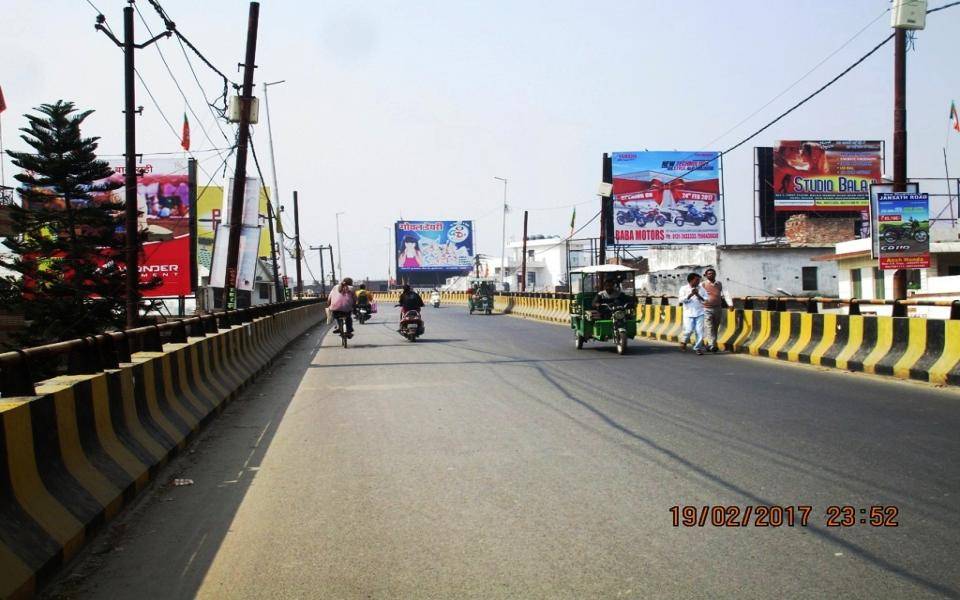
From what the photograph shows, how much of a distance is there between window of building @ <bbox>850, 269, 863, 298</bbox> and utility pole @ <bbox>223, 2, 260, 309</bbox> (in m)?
24.9

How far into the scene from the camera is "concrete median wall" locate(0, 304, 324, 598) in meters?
4.66

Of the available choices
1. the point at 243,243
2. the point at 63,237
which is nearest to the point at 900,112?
the point at 243,243

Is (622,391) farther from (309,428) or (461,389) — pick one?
(309,428)

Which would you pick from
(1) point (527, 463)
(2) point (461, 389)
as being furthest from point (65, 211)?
(1) point (527, 463)

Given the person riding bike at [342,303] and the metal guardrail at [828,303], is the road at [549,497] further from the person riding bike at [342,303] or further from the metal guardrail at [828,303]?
the person riding bike at [342,303]

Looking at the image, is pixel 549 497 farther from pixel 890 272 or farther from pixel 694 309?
pixel 890 272

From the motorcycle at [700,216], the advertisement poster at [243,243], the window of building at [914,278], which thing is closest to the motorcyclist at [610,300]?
the advertisement poster at [243,243]

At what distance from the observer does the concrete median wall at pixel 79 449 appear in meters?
4.66

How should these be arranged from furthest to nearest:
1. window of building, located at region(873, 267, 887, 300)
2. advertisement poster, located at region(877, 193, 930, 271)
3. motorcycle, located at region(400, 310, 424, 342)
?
window of building, located at region(873, 267, 887, 300) < motorcycle, located at region(400, 310, 424, 342) < advertisement poster, located at region(877, 193, 930, 271)

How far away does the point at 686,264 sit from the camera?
51.8 meters

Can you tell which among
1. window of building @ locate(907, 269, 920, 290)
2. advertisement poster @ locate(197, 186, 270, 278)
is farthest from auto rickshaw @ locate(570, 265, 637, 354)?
advertisement poster @ locate(197, 186, 270, 278)

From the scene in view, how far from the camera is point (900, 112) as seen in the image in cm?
1728

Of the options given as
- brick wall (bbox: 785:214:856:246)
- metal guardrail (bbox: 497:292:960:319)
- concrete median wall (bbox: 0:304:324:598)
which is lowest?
concrete median wall (bbox: 0:304:324:598)

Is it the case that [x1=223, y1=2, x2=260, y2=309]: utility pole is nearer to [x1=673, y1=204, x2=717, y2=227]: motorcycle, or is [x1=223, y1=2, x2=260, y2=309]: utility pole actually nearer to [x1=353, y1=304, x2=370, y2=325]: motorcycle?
[x1=353, y1=304, x2=370, y2=325]: motorcycle
